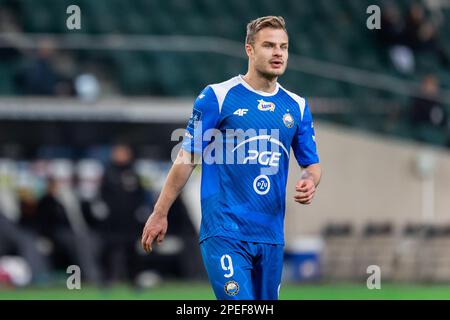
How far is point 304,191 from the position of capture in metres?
7.59

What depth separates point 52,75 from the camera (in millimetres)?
20109

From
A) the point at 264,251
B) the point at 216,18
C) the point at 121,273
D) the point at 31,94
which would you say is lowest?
the point at 264,251

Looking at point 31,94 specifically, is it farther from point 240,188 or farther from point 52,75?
point 240,188

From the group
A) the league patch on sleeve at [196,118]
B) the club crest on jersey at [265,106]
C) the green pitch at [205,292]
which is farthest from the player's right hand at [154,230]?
the green pitch at [205,292]

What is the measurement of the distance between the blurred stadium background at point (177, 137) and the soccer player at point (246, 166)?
9775 mm

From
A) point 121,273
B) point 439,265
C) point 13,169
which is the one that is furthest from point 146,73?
point 439,265

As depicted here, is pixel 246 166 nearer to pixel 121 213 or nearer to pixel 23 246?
pixel 121 213

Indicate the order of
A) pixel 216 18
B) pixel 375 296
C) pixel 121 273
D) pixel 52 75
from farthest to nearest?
pixel 216 18
pixel 52 75
pixel 121 273
pixel 375 296

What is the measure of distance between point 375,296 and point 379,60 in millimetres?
8336

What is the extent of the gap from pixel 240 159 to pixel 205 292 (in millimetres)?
9776

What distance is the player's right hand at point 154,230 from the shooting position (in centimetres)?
762

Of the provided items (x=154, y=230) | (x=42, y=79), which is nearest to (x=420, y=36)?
(x=42, y=79)

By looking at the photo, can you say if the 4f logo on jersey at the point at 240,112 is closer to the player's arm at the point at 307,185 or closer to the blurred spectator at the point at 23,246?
the player's arm at the point at 307,185

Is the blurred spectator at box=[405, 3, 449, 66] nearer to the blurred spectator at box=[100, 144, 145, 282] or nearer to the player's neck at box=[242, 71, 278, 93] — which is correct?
the blurred spectator at box=[100, 144, 145, 282]
